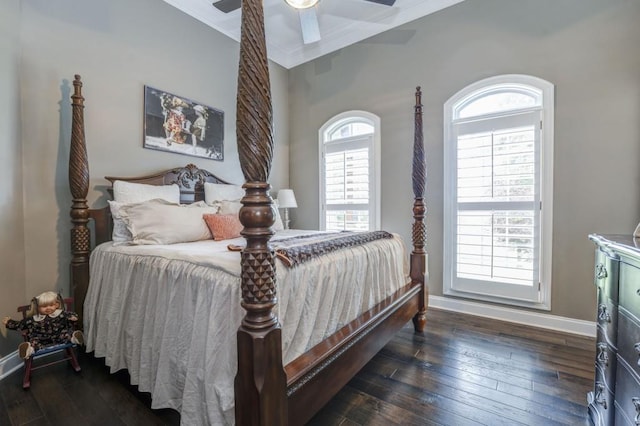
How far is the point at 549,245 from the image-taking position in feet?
8.68

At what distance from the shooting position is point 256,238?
1034 millimetres

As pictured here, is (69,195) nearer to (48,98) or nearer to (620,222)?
(48,98)

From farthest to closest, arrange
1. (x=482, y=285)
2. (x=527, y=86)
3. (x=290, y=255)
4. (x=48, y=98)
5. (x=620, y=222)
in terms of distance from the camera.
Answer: (x=482, y=285) < (x=527, y=86) < (x=620, y=222) < (x=48, y=98) < (x=290, y=255)

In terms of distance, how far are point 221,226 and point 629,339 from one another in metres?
2.49

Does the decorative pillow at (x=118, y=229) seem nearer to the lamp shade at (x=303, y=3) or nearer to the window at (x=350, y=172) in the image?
the lamp shade at (x=303, y=3)

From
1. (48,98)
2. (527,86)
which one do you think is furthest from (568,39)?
(48,98)

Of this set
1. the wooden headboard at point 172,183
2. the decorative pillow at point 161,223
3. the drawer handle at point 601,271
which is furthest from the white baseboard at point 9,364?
the drawer handle at point 601,271

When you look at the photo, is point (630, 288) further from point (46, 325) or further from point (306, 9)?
point (46, 325)

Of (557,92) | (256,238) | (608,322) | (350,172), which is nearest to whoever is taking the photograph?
(256,238)

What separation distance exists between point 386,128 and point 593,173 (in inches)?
79.2

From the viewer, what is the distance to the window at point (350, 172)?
370 centimetres

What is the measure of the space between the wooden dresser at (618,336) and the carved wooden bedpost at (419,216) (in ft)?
4.07

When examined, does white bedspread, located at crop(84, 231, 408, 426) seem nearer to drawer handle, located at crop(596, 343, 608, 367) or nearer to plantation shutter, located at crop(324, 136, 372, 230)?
drawer handle, located at crop(596, 343, 608, 367)

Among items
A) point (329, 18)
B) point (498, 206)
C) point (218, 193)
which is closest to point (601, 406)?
point (498, 206)
